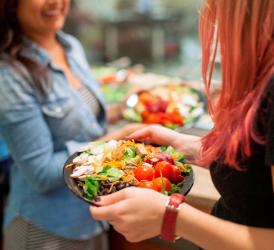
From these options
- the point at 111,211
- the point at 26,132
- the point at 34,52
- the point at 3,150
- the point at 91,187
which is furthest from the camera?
the point at 3,150

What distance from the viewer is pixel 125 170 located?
99 cm

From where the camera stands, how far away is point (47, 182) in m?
1.39

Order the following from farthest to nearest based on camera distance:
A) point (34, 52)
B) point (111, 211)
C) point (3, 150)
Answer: point (3, 150) < point (34, 52) < point (111, 211)

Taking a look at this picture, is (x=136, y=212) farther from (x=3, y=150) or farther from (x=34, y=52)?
(x=3, y=150)

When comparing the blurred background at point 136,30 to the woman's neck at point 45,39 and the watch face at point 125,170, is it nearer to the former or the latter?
the woman's neck at point 45,39

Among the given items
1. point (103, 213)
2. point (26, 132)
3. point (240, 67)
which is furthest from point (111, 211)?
point (26, 132)

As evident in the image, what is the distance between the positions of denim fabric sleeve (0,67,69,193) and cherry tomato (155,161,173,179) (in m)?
0.50

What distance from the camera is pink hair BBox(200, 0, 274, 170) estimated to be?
71cm

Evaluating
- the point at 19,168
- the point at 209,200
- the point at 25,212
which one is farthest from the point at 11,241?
the point at 209,200

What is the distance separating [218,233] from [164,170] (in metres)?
0.24

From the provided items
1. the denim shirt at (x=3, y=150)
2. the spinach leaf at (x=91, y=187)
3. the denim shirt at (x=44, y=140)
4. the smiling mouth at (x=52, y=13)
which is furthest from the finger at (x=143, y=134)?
the denim shirt at (x=3, y=150)

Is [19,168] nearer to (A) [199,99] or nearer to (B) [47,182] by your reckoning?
(B) [47,182]

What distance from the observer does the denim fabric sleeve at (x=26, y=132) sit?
1323 millimetres

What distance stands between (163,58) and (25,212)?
2032 millimetres
